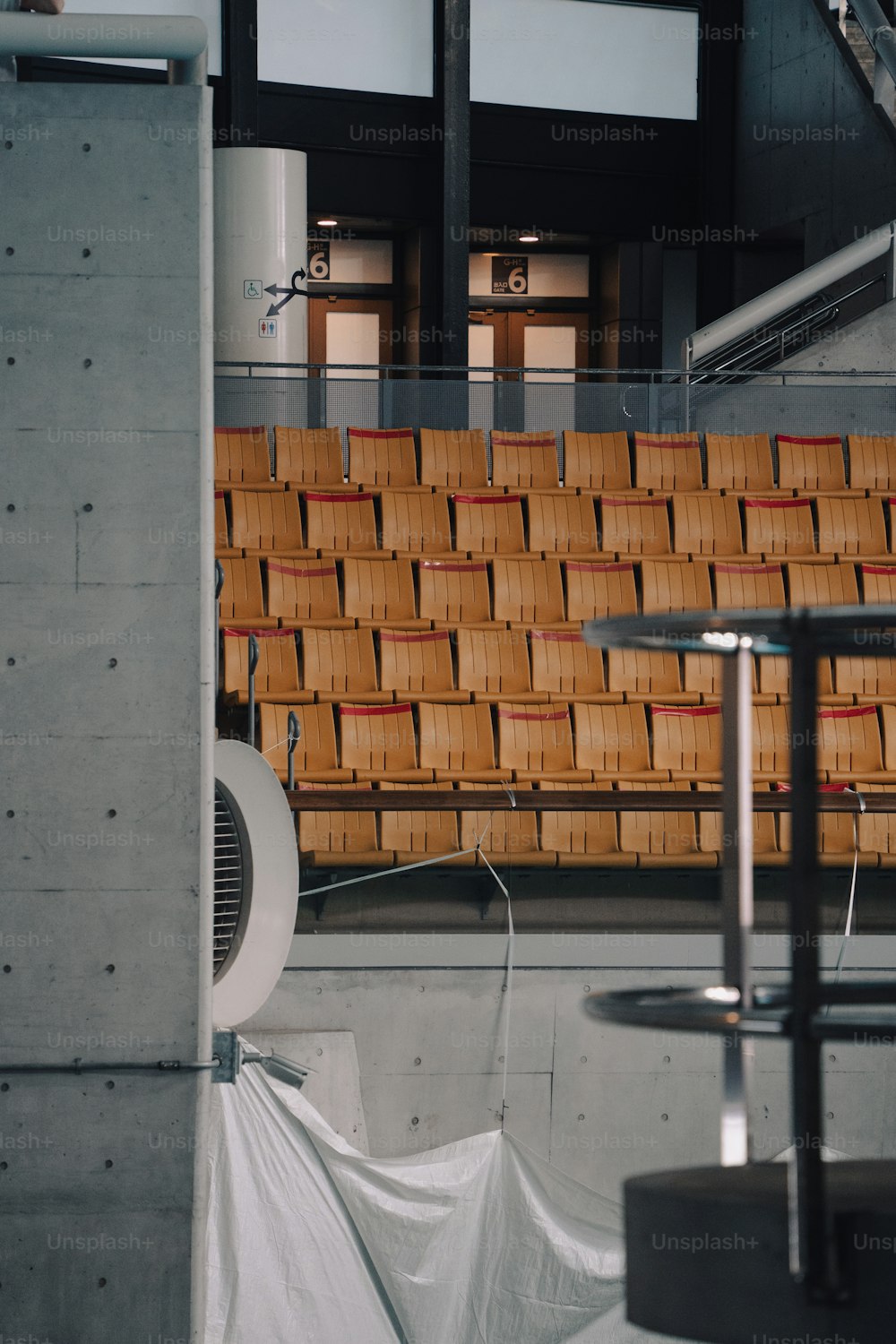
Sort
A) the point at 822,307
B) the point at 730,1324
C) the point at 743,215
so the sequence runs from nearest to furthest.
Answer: the point at 730,1324, the point at 822,307, the point at 743,215

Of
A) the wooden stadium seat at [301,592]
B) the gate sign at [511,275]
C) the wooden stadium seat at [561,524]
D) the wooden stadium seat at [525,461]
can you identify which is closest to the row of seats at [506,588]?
the wooden stadium seat at [301,592]

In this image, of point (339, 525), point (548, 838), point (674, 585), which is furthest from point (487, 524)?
point (548, 838)

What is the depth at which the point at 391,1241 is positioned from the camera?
5.23 m

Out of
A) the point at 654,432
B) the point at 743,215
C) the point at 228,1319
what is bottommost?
the point at 228,1319

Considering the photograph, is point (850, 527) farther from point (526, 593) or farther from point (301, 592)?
point (301, 592)

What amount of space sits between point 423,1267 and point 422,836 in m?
1.38

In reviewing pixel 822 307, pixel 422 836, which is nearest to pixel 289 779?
A: pixel 422 836

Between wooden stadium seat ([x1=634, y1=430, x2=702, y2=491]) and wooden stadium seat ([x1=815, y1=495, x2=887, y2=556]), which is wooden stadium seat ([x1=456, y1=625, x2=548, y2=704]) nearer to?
wooden stadium seat ([x1=634, y1=430, x2=702, y2=491])

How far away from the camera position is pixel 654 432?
943 centimetres

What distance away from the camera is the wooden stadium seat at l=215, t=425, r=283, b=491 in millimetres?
8656

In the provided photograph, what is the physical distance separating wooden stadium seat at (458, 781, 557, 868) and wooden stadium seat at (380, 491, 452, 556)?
2.98 m

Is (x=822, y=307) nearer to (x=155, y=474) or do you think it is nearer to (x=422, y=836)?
(x=422, y=836)

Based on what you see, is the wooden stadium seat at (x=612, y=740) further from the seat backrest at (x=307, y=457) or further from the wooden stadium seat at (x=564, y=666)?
the seat backrest at (x=307, y=457)

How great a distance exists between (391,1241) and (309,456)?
466cm
